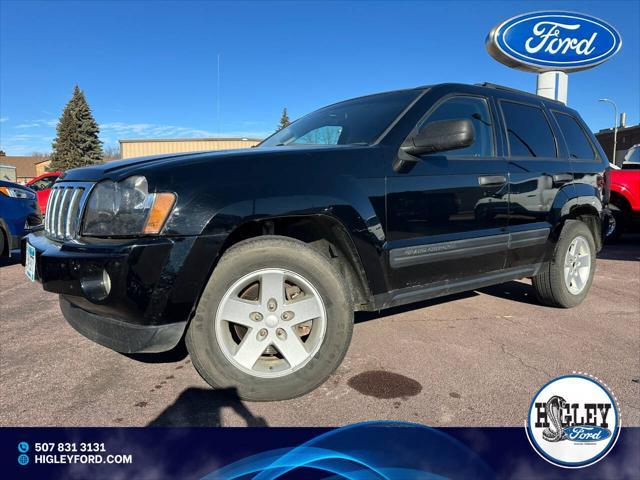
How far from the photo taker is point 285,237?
2.52 m

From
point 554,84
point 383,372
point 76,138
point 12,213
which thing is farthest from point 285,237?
point 76,138

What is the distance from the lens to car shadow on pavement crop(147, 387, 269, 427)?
224 centimetres

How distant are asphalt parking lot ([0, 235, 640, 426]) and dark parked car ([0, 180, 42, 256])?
1.83 metres

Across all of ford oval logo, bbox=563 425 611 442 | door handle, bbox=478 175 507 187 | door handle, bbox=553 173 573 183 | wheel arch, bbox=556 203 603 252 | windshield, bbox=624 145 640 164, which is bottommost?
ford oval logo, bbox=563 425 611 442

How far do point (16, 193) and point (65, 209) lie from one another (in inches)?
178

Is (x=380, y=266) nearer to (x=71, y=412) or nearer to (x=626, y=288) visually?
(x=71, y=412)

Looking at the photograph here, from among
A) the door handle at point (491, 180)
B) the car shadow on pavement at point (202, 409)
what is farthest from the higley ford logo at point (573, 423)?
the door handle at point (491, 180)

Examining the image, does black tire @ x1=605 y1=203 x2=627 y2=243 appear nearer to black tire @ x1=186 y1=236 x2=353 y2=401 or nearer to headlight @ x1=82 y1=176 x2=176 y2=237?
black tire @ x1=186 y1=236 x2=353 y2=401

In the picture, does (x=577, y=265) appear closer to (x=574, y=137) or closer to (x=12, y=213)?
(x=574, y=137)

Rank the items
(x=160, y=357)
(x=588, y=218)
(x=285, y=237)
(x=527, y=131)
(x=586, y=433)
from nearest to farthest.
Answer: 1. (x=586, y=433)
2. (x=285, y=237)
3. (x=160, y=357)
4. (x=527, y=131)
5. (x=588, y=218)

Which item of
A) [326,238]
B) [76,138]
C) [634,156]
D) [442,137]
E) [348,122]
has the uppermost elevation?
[76,138]

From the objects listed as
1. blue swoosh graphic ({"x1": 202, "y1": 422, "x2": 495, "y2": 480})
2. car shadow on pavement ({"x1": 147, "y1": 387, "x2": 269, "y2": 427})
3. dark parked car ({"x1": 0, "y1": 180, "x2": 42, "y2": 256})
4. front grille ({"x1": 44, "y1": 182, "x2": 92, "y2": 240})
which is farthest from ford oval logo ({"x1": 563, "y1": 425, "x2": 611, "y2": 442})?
dark parked car ({"x1": 0, "y1": 180, "x2": 42, "y2": 256})

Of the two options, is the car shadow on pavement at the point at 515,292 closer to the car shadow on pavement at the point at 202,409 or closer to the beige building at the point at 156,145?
the car shadow on pavement at the point at 202,409

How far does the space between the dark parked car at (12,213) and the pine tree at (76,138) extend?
4054 cm
